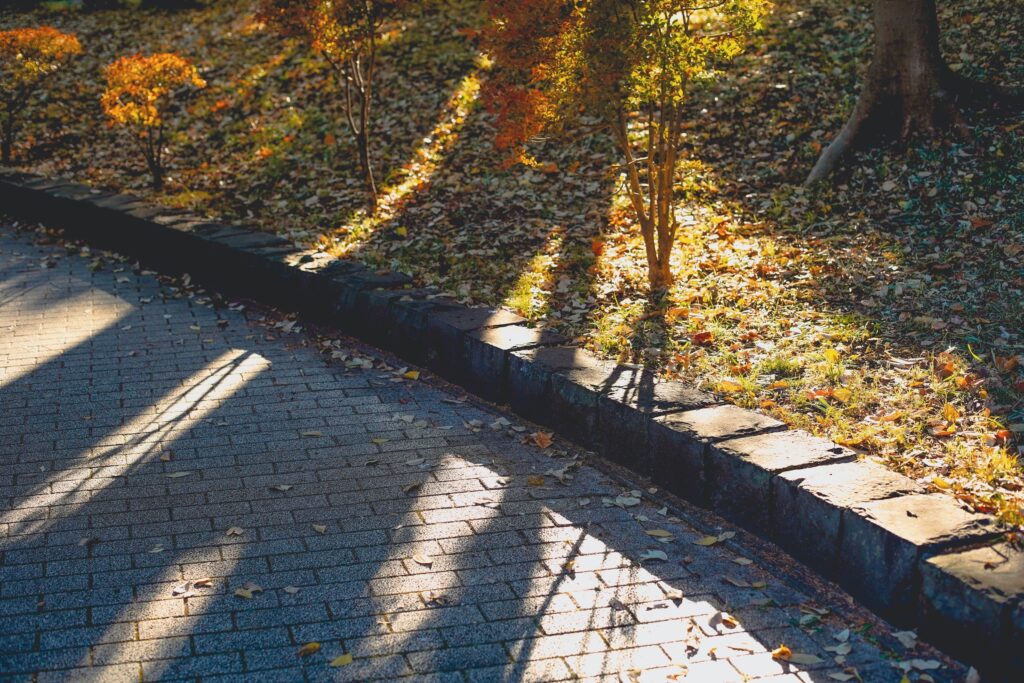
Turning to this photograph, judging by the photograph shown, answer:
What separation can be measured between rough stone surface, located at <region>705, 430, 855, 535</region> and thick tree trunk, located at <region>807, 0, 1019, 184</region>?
15.3 feet

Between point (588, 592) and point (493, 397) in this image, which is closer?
point (588, 592)

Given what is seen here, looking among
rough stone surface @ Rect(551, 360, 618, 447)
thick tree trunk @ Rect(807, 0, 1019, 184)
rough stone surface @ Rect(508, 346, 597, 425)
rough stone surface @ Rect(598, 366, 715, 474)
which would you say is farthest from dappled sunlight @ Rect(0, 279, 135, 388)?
thick tree trunk @ Rect(807, 0, 1019, 184)

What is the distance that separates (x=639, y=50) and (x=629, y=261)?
184 centimetres

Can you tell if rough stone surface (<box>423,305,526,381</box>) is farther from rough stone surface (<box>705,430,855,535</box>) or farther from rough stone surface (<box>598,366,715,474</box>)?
rough stone surface (<box>705,430,855,535</box>)

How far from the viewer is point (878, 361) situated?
554cm

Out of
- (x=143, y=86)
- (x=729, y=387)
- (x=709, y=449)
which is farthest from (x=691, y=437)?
(x=143, y=86)

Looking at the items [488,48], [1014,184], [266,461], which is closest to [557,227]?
[488,48]

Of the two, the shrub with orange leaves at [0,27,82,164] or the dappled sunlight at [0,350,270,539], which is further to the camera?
the shrub with orange leaves at [0,27,82,164]

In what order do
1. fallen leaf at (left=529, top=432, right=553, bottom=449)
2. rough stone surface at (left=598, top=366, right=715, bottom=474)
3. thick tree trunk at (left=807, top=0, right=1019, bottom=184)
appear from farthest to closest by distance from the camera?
thick tree trunk at (left=807, top=0, right=1019, bottom=184), fallen leaf at (left=529, top=432, right=553, bottom=449), rough stone surface at (left=598, top=366, right=715, bottom=474)

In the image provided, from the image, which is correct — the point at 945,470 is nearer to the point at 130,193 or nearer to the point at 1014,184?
the point at 1014,184

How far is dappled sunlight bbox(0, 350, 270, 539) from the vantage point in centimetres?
450

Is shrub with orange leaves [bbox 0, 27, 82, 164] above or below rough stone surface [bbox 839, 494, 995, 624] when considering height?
above

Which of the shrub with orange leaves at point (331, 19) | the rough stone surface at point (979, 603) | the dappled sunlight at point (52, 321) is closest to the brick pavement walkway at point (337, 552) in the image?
the rough stone surface at point (979, 603)

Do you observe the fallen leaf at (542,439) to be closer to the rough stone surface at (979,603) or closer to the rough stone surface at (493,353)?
the rough stone surface at (493,353)
